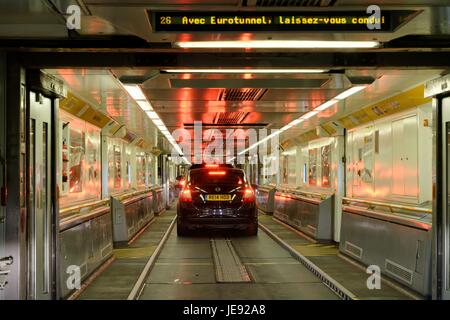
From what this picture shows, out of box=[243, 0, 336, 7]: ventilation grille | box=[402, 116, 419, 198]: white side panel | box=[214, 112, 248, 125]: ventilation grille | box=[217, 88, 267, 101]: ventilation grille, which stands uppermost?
box=[243, 0, 336, 7]: ventilation grille

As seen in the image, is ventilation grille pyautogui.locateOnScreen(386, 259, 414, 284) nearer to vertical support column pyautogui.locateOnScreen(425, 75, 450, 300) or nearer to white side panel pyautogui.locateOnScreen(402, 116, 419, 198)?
vertical support column pyautogui.locateOnScreen(425, 75, 450, 300)

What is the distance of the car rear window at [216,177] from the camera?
13234 mm

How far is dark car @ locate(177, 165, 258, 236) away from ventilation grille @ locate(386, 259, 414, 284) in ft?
18.6

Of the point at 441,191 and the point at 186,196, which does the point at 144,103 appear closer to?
the point at 186,196

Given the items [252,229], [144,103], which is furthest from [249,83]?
[252,229]

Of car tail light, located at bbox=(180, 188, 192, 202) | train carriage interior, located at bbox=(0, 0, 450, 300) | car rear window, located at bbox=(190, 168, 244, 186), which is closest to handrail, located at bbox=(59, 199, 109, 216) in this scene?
train carriage interior, located at bbox=(0, 0, 450, 300)

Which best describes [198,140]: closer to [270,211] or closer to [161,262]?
[270,211]

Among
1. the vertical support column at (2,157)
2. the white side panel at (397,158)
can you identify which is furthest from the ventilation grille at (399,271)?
the vertical support column at (2,157)

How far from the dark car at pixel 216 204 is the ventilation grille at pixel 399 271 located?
5676mm

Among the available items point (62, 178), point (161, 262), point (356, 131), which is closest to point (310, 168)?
point (356, 131)

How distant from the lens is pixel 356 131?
11.5m

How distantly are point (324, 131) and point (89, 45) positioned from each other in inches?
363

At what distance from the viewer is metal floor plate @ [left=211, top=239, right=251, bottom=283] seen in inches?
315

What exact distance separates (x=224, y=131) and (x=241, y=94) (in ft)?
22.4
